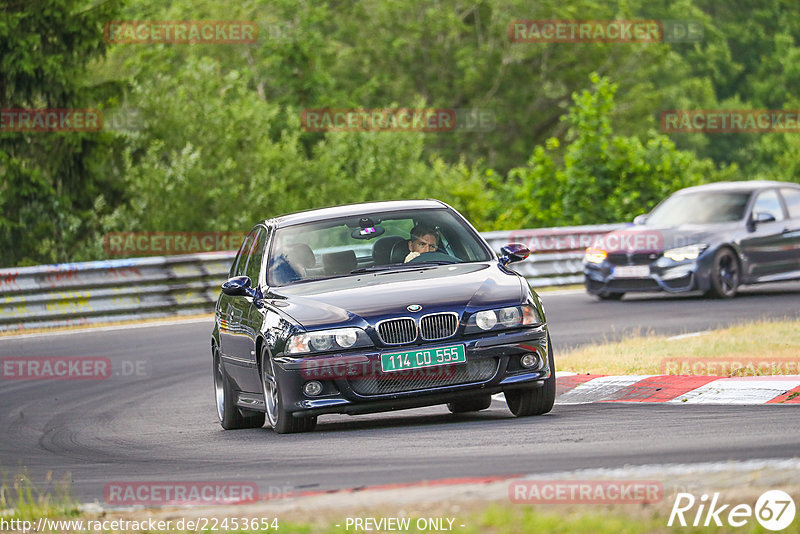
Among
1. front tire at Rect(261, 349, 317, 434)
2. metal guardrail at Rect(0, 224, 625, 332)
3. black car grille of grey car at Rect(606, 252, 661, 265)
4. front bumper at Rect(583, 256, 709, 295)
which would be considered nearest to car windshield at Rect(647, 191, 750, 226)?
black car grille of grey car at Rect(606, 252, 661, 265)

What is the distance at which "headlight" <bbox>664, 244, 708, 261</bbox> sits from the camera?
20.3 m

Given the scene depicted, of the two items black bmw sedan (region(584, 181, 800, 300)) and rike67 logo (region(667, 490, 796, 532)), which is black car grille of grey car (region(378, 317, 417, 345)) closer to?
rike67 logo (region(667, 490, 796, 532))

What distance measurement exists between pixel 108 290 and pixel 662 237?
793cm

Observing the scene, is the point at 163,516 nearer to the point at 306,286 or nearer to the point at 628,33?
the point at 306,286

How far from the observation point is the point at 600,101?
32219 mm

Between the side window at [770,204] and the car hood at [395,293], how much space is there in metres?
12.0

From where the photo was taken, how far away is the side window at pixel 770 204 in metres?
21.5

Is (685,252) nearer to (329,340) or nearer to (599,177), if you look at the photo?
(329,340)

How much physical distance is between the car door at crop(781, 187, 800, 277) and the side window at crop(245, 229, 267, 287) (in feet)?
38.1

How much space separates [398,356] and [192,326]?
457 inches

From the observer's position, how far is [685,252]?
802 inches

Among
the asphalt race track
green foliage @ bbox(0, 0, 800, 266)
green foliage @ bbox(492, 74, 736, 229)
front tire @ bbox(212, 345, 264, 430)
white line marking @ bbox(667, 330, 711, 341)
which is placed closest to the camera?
the asphalt race track

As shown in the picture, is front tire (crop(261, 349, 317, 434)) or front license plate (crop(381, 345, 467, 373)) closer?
front license plate (crop(381, 345, 467, 373))

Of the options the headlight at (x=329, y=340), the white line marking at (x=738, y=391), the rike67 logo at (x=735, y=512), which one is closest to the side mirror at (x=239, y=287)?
the headlight at (x=329, y=340)
